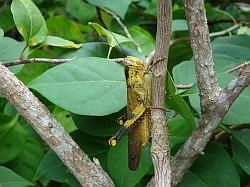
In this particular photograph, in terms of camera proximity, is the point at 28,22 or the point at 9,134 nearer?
the point at 28,22

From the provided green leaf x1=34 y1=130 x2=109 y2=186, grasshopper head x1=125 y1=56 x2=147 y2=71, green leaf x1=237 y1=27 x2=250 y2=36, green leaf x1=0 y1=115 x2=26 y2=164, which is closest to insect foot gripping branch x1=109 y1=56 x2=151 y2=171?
grasshopper head x1=125 y1=56 x2=147 y2=71

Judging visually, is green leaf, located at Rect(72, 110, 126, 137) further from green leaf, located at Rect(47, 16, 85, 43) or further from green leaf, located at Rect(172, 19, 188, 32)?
green leaf, located at Rect(47, 16, 85, 43)

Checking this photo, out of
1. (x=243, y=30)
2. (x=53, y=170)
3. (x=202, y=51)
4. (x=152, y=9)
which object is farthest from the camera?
(x=152, y=9)

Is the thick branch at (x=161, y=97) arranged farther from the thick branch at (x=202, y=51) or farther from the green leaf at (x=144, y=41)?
the green leaf at (x=144, y=41)

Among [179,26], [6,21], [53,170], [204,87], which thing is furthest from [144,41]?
[204,87]


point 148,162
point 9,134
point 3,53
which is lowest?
point 9,134

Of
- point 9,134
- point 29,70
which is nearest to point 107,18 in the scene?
point 29,70

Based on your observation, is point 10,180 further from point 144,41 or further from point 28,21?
point 144,41

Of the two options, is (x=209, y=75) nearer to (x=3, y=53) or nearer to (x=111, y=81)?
(x=111, y=81)
